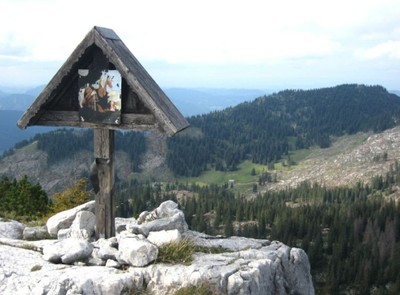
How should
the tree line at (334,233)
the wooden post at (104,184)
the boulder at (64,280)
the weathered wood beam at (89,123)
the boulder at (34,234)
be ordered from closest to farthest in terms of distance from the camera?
the boulder at (64,280) < the weathered wood beam at (89,123) < the wooden post at (104,184) < the boulder at (34,234) < the tree line at (334,233)

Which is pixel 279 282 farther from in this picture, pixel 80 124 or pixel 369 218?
pixel 369 218

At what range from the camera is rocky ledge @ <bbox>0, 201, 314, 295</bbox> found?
1431cm

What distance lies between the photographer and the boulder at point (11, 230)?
21.1 meters

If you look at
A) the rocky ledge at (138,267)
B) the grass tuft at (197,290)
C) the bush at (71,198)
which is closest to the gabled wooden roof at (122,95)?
the rocky ledge at (138,267)

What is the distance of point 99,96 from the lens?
Result: 17.5m

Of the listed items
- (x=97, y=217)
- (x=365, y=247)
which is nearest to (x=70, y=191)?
(x=97, y=217)

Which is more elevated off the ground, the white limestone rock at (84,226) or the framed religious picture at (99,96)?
the framed religious picture at (99,96)

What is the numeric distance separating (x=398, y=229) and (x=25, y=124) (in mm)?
173294

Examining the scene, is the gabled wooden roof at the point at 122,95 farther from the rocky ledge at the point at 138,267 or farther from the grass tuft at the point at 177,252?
the rocky ledge at the point at 138,267

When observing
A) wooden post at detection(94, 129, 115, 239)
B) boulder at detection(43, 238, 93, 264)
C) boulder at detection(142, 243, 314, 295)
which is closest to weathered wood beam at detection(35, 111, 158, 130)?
wooden post at detection(94, 129, 115, 239)

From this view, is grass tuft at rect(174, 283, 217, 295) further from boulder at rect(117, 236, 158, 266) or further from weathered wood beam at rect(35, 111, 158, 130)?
weathered wood beam at rect(35, 111, 158, 130)

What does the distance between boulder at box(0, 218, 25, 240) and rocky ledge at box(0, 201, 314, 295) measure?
2.11 m

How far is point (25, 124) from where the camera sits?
59.6ft

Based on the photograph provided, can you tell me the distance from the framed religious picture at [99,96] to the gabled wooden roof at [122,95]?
0.27 meters
